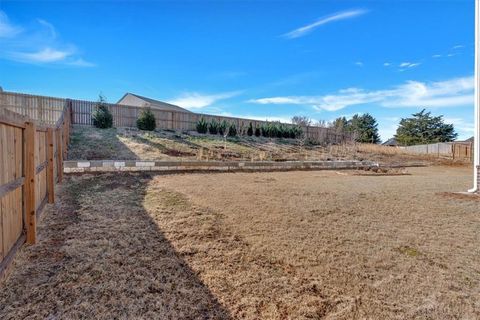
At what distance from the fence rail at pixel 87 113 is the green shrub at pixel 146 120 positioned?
105 centimetres

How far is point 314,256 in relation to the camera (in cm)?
276

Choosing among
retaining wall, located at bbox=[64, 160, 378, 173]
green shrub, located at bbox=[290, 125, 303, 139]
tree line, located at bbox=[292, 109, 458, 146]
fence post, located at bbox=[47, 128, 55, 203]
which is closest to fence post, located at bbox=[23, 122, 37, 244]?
fence post, located at bbox=[47, 128, 55, 203]

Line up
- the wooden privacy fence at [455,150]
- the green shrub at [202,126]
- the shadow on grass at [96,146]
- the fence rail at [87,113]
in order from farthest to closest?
the wooden privacy fence at [455,150] → the green shrub at [202,126] → the fence rail at [87,113] → the shadow on grass at [96,146]

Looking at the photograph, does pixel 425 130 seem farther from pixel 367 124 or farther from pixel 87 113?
pixel 87 113

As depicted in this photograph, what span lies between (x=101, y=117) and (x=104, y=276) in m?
11.4

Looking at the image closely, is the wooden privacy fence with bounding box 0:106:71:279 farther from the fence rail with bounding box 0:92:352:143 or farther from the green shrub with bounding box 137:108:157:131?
the green shrub with bounding box 137:108:157:131

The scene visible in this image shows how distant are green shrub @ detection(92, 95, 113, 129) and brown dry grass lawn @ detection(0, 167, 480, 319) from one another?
8285 millimetres

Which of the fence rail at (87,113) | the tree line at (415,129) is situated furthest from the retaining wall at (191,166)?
the tree line at (415,129)

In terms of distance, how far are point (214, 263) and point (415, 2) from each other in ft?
28.6

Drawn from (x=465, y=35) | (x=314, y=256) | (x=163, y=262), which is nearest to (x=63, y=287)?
(x=163, y=262)

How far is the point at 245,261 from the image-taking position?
8.66 feet

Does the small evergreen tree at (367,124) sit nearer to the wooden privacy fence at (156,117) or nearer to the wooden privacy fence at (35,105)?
the wooden privacy fence at (156,117)

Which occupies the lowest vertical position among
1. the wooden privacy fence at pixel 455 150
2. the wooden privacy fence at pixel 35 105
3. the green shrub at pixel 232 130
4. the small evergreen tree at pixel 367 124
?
the wooden privacy fence at pixel 455 150

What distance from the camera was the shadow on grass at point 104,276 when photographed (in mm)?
1883
